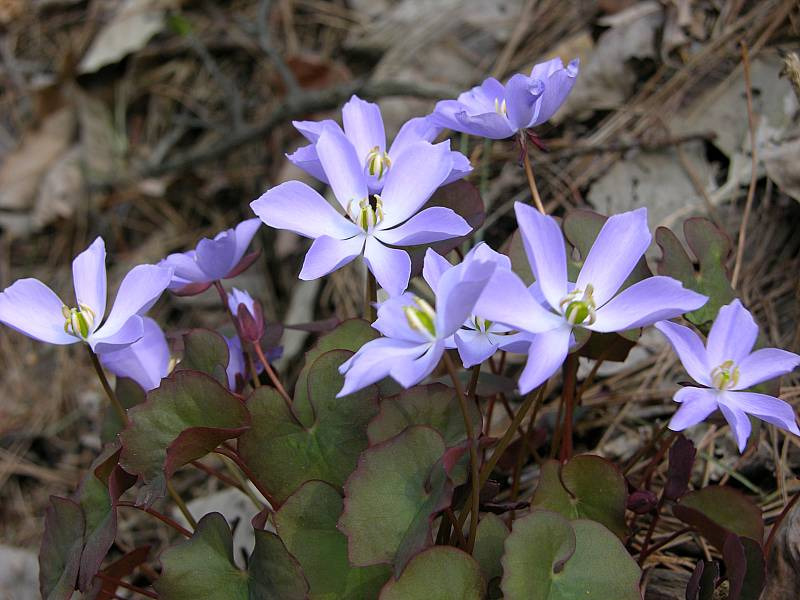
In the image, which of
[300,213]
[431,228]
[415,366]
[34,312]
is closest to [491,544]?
[415,366]

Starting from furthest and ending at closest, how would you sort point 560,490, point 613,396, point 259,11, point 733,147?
1. point 259,11
2. point 733,147
3. point 613,396
4. point 560,490

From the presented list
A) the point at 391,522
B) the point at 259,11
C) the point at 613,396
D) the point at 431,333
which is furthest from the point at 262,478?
the point at 259,11

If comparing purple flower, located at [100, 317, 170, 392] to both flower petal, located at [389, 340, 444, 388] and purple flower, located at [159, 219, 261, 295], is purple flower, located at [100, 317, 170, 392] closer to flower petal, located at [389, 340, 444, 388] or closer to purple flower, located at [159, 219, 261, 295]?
purple flower, located at [159, 219, 261, 295]

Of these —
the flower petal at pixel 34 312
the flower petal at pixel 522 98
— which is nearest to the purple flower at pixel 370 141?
the flower petal at pixel 522 98

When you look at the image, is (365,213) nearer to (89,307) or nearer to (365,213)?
(365,213)

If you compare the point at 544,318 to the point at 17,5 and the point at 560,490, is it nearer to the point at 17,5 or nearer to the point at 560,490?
the point at 560,490

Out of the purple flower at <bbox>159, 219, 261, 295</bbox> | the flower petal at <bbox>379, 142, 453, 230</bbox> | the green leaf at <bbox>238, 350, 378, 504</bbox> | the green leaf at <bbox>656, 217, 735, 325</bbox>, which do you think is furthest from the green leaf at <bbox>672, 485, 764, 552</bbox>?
the purple flower at <bbox>159, 219, 261, 295</bbox>
